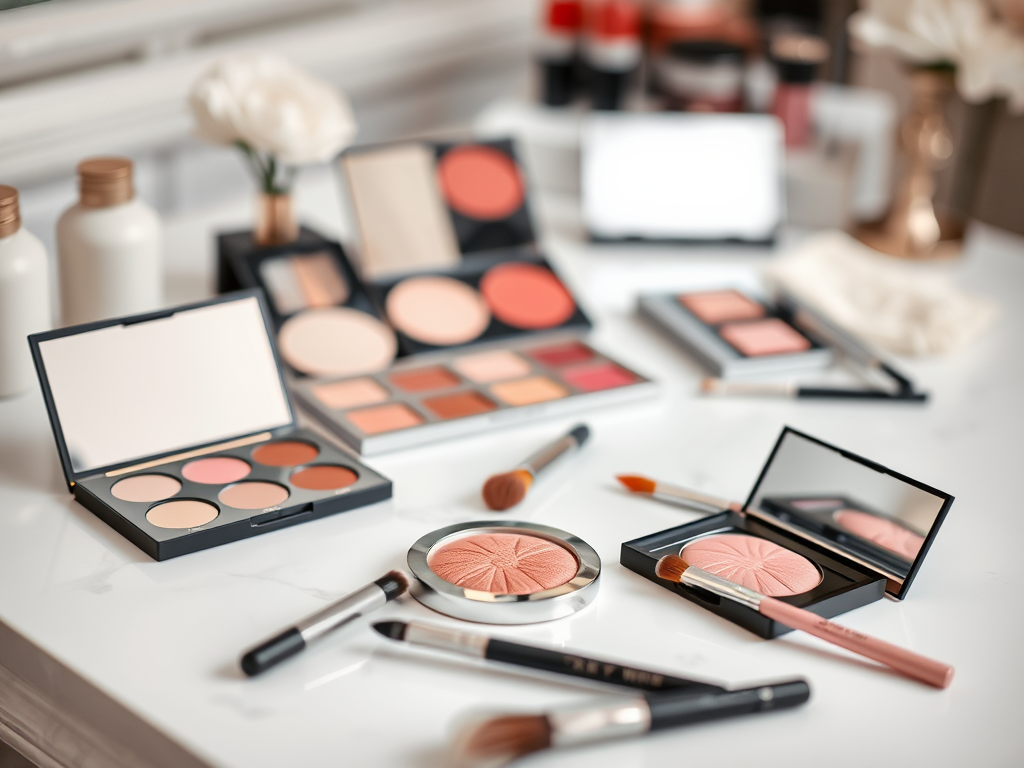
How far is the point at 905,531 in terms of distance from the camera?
0.88 m

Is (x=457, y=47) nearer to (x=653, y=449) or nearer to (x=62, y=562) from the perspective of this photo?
(x=653, y=449)

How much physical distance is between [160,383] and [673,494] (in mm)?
434

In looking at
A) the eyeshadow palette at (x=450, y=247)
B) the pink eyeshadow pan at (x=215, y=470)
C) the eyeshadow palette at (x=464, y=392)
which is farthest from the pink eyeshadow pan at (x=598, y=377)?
the pink eyeshadow pan at (x=215, y=470)

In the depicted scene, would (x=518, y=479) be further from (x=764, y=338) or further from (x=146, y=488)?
(x=764, y=338)

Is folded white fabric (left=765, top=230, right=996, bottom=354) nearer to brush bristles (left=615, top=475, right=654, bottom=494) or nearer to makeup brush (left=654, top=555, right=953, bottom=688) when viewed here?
brush bristles (left=615, top=475, right=654, bottom=494)

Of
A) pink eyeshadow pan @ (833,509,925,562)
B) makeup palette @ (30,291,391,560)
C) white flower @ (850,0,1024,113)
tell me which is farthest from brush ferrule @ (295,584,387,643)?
white flower @ (850,0,1024,113)

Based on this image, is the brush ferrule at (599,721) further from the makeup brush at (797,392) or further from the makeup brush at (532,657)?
the makeup brush at (797,392)

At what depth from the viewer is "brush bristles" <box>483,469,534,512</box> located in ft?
3.10

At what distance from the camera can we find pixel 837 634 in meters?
0.78

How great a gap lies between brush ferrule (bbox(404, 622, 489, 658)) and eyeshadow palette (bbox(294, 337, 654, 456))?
0.28 meters

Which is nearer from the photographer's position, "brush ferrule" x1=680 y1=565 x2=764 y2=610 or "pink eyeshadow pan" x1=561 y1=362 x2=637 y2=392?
"brush ferrule" x1=680 y1=565 x2=764 y2=610

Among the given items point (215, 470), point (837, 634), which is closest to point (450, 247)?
point (215, 470)

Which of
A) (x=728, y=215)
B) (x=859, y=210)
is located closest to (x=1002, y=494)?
(x=728, y=215)

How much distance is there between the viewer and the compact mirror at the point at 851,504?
86 centimetres
